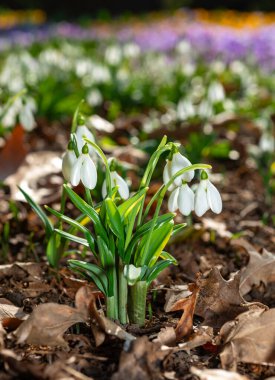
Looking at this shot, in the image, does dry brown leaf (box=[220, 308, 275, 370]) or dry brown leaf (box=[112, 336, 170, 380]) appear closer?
dry brown leaf (box=[112, 336, 170, 380])

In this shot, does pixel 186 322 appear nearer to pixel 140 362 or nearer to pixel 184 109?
pixel 140 362

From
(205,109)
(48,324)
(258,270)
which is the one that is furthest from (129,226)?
(205,109)

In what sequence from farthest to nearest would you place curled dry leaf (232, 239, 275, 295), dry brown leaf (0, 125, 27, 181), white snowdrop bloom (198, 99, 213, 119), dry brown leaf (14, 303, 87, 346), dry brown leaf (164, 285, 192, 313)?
white snowdrop bloom (198, 99, 213, 119), dry brown leaf (0, 125, 27, 181), curled dry leaf (232, 239, 275, 295), dry brown leaf (164, 285, 192, 313), dry brown leaf (14, 303, 87, 346)

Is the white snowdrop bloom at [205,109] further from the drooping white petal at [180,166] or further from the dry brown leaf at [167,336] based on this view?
the dry brown leaf at [167,336]

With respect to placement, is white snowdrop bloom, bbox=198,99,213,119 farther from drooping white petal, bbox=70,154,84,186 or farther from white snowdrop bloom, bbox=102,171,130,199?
drooping white petal, bbox=70,154,84,186

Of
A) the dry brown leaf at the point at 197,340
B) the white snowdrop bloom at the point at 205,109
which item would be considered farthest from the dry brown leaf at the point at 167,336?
the white snowdrop bloom at the point at 205,109

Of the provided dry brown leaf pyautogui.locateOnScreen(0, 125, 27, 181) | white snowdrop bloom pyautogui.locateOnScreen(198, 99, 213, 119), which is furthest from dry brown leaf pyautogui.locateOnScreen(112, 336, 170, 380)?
white snowdrop bloom pyautogui.locateOnScreen(198, 99, 213, 119)

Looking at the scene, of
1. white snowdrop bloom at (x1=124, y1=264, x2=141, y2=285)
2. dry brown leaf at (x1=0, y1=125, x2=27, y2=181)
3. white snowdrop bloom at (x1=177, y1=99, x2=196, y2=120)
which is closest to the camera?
white snowdrop bloom at (x1=124, y1=264, x2=141, y2=285)
